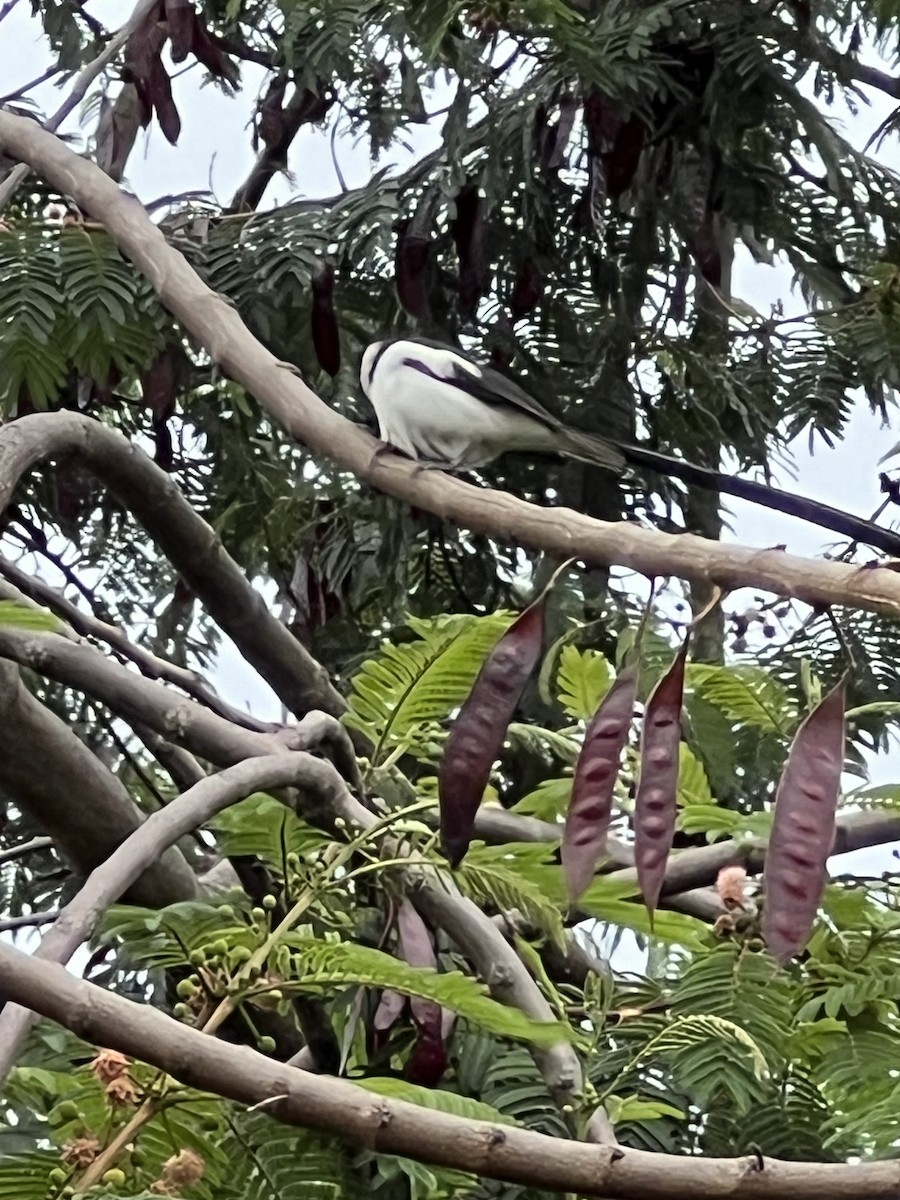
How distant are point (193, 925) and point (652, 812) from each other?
0.48 metres

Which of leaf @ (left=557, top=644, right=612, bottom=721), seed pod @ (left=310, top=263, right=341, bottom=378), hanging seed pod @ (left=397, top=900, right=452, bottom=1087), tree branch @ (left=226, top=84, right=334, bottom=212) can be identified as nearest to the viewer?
hanging seed pod @ (left=397, top=900, right=452, bottom=1087)

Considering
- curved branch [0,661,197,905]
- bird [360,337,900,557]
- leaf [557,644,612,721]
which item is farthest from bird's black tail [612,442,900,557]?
bird [360,337,900,557]

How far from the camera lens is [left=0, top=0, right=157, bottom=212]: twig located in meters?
1.52

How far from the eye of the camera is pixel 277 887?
1086 mm

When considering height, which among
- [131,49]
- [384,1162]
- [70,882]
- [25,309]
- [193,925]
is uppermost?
[131,49]

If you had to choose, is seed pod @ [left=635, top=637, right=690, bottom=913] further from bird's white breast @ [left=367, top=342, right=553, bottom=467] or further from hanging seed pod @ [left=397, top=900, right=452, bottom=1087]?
bird's white breast @ [left=367, top=342, right=553, bottom=467]

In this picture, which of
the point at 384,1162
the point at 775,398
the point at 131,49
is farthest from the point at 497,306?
the point at 384,1162

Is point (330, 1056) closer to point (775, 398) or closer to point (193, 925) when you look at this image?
point (193, 925)

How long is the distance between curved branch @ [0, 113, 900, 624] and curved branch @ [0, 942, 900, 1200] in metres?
0.23

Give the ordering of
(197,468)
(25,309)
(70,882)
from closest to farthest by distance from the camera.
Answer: (25,309), (70,882), (197,468)

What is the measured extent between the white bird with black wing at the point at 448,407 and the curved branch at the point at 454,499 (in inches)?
32.3

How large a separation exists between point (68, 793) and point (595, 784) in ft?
2.66

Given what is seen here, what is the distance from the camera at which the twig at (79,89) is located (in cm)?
152

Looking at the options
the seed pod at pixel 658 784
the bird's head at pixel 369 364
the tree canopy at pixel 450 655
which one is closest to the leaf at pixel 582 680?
the tree canopy at pixel 450 655
